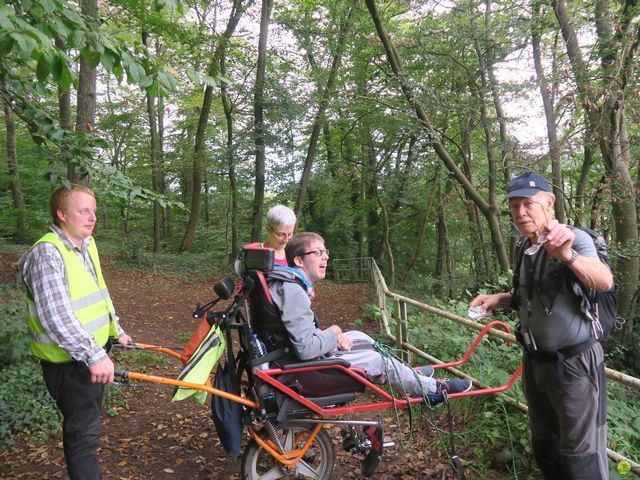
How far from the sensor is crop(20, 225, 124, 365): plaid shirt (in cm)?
233

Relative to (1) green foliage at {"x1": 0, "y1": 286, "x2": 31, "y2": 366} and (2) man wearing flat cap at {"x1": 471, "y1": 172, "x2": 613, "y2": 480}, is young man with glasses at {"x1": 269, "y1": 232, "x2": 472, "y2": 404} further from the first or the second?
(1) green foliage at {"x1": 0, "y1": 286, "x2": 31, "y2": 366}

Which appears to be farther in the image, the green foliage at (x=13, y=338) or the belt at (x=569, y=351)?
the green foliage at (x=13, y=338)

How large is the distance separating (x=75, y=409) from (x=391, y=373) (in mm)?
1930

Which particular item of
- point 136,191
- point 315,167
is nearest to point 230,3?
point 315,167

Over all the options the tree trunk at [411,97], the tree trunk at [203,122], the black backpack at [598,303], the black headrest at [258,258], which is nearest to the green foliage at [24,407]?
the black headrest at [258,258]

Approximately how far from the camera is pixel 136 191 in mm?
4320

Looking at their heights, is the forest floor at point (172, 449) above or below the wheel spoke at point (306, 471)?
below

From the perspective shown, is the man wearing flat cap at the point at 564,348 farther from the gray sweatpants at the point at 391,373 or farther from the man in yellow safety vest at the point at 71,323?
the man in yellow safety vest at the point at 71,323

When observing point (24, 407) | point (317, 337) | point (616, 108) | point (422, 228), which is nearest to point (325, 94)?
point (422, 228)

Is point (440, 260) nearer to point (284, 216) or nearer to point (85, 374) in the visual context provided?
point (284, 216)

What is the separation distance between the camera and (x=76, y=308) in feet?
8.26

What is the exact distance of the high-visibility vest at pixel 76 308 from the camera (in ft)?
8.08

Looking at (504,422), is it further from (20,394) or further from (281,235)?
(20,394)

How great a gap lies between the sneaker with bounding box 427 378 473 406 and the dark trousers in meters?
2.10
